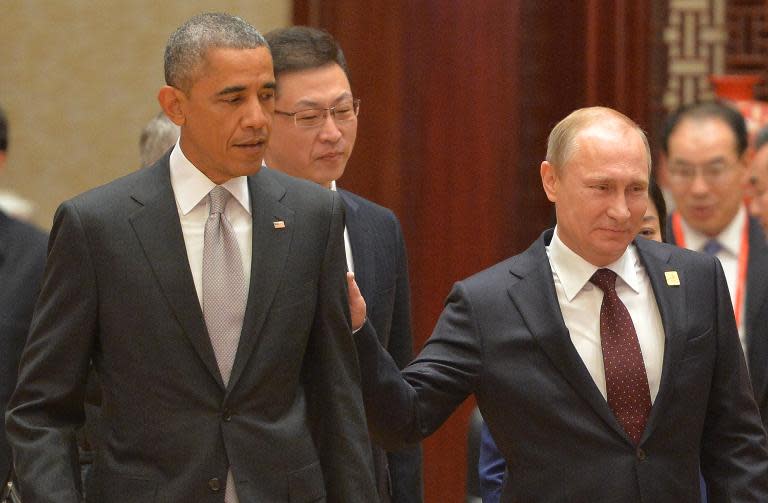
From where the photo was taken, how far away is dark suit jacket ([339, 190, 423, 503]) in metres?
3.94

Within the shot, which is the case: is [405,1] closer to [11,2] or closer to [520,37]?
[520,37]

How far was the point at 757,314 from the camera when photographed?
454 cm

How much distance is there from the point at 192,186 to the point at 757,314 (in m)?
2.12

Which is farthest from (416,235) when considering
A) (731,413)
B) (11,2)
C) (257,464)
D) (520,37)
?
(257,464)

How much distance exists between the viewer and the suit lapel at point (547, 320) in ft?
10.9

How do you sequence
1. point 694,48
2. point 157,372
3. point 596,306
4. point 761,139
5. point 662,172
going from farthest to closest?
point 694,48 → point 662,172 → point 761,139 → point 596,306 → point 157,372

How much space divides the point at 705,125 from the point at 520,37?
830 millimetres

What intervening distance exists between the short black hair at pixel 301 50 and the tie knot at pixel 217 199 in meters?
1.11

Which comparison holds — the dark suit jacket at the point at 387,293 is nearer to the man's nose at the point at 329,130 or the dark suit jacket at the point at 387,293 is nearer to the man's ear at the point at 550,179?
the man's nose at the point at 329,130

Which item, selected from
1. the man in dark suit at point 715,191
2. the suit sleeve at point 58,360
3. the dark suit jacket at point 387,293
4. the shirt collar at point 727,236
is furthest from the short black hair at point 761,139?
the suit sleeve at point 58,360

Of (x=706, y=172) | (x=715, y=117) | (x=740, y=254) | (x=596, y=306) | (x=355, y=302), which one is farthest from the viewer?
(x=715, y=117)

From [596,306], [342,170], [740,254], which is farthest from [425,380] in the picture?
[740,254]

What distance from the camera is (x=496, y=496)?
3789mm

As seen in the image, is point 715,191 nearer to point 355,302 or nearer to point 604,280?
point 604,280
